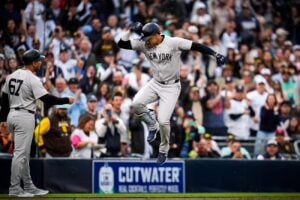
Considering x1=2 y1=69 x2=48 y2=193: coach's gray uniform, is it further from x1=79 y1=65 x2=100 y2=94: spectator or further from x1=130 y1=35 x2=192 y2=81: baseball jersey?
x1=79 y1=65 x2=100 y2=94: spectator

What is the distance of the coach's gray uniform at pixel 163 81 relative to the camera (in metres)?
12.6

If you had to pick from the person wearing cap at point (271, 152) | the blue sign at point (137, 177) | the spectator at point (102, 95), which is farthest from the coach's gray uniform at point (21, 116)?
the person wearing cap at point (271, 152)

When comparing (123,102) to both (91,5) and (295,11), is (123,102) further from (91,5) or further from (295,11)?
(295,11)

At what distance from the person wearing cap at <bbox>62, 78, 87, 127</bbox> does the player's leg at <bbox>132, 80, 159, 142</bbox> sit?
4266mm

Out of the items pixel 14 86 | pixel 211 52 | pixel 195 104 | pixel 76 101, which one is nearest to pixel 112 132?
pixel 76 101

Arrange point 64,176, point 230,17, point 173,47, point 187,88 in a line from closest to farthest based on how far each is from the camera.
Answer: point 173,47
point 64,176
point 187,88
point 230,17

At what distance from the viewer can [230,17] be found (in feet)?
71.0

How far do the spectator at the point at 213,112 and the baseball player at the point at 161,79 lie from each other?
5.03 m

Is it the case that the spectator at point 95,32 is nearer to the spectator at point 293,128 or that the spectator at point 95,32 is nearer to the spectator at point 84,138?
the spectator at point 84,138

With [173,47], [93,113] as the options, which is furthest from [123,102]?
[173,47]

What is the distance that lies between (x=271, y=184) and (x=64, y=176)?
416 cm

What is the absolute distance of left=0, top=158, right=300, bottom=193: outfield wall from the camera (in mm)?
14672

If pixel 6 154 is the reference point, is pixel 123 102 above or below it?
above

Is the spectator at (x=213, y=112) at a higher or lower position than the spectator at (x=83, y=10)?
lower
